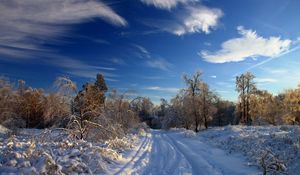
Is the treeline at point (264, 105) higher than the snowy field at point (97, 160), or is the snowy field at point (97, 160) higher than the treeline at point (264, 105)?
the treeline at point (264, 105)

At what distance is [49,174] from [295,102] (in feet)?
162

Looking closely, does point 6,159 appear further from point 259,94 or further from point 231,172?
point 259,94

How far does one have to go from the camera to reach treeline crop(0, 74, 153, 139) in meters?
14.9

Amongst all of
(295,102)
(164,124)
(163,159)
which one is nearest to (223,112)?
(164,124)

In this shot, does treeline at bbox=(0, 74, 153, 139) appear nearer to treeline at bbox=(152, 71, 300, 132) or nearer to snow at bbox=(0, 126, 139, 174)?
snow at bbox=(0, 126, 139, 174)

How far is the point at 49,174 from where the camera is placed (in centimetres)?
824

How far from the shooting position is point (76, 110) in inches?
650

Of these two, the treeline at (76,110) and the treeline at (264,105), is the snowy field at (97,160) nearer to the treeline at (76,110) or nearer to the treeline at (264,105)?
the treeline at (76,110)

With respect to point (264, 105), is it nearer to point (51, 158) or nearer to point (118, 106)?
point (118, 106)

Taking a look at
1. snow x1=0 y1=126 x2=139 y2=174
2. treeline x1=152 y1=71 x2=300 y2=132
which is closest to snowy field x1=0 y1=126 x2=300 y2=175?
snow x1=0 y1=126 x2=139 y2=174

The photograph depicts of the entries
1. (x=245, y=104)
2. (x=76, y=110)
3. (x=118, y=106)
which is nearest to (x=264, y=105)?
(x=245, y=104)

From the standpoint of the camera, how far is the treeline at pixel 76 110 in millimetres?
14899

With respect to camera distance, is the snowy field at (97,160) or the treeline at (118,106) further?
the treeline at (118,106)

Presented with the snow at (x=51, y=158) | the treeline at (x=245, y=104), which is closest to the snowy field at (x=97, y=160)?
the snow at (x=51, y=158)
